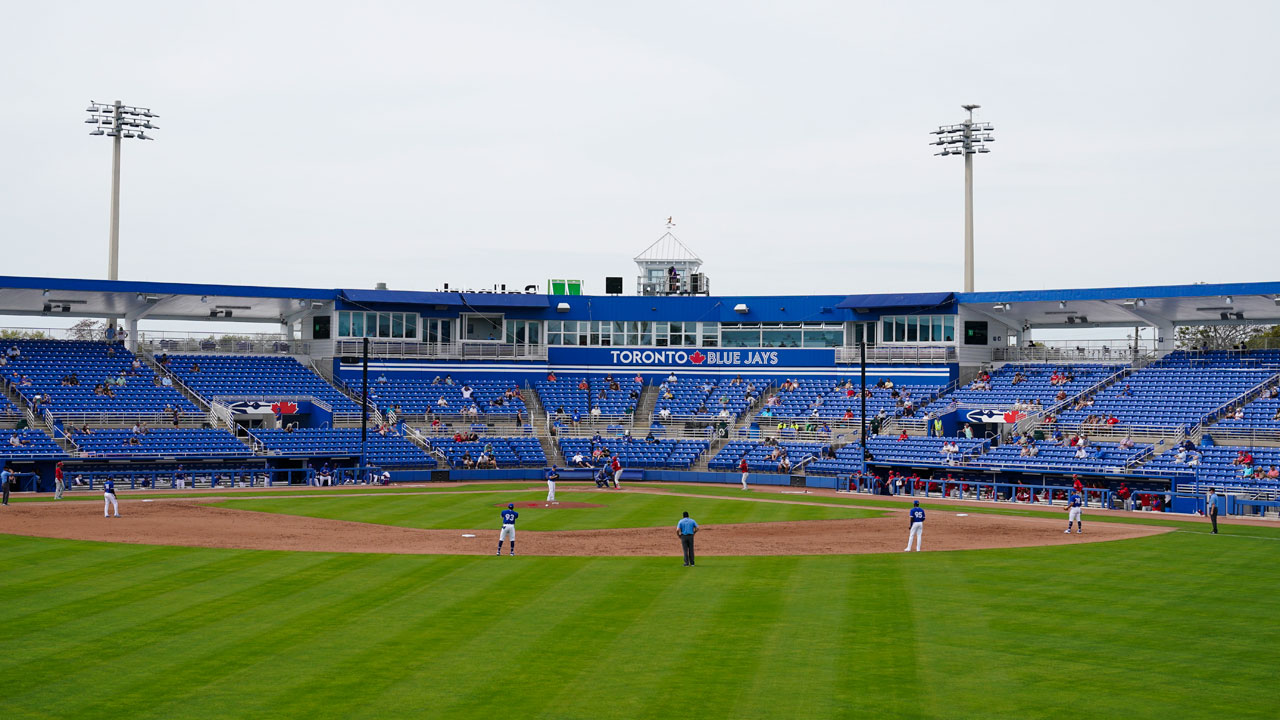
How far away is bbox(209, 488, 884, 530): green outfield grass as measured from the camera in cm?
4247

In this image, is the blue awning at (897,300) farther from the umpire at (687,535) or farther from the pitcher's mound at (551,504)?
the umpire at (687,535)

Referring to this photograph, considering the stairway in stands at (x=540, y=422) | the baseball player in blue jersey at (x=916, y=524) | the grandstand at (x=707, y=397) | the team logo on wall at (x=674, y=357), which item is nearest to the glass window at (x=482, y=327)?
the stairway in stands at (x=540, y=422)

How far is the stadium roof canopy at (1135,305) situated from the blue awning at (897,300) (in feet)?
3.76

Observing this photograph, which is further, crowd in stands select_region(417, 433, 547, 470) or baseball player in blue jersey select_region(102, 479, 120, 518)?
crowd in stands select_region(417, 433, 547, 470)

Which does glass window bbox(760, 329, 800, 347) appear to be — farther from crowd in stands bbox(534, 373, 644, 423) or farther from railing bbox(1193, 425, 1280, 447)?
railing bbox(1193, 425, 1280, 447)

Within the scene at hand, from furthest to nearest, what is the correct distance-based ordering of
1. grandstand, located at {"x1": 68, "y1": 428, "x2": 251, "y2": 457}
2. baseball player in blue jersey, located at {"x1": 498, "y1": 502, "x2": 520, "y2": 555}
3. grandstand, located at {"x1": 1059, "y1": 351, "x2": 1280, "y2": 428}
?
1. grandstand, located at {"x1": 1059, "y1": 351, "x2": 1280, "y2": 428}
2. grandstand, located at {"x1": 68, "y1": 428, "x2": 251, "y2": 457}
3. baseball player in blue jersey, located at {"x1": 498, "y1": 502, "x2": 520, "y2": 555}

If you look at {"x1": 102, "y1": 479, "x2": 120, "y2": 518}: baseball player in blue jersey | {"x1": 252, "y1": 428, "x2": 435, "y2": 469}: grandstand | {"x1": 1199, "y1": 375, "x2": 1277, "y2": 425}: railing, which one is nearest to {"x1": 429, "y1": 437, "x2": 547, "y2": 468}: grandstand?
{"x1": 252, "y1": 428, "x2": 435, "y2": 469}: grandstand

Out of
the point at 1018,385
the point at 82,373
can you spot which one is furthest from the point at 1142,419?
the point at 82,373

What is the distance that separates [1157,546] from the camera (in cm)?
3550

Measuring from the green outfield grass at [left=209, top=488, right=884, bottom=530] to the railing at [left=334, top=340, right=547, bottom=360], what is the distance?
2298 centimetres

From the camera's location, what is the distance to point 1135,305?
64.0 m

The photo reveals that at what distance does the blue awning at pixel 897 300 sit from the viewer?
234ft

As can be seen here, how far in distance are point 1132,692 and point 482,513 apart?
31.0m

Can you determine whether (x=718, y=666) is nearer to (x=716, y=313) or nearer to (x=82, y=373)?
(x=82, y=373)
